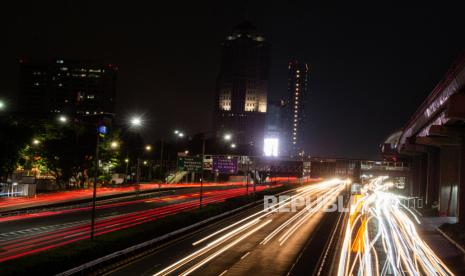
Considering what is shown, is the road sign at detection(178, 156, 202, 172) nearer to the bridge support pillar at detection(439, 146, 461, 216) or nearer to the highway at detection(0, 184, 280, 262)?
the highway at detection(0, 184, 280, 262)

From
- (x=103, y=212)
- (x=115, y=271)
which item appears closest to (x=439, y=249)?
(x=115, y=271)

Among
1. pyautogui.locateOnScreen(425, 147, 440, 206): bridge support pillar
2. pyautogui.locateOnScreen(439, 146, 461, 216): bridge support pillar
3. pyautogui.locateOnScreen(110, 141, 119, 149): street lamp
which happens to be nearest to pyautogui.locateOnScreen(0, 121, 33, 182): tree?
pyautogui.locateOnScreen(110, 141, 119, 149): street lamp

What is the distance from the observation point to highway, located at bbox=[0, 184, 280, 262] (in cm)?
3018

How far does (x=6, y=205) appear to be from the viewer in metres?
50.6

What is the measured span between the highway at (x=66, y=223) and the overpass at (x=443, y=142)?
83.3 feet

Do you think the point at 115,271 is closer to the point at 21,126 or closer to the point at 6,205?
the point at 6,205

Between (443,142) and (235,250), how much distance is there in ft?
98.7

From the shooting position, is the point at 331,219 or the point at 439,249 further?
the point at 331,219

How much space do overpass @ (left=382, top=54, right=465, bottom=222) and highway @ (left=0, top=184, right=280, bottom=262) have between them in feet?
83.3

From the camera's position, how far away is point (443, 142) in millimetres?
51062

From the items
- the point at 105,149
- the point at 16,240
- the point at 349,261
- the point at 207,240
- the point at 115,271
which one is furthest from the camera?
the point at 105,149

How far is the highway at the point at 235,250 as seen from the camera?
24.5 meters

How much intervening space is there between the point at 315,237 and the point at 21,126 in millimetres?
42599

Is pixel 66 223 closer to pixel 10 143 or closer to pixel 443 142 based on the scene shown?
pixel 10 143
